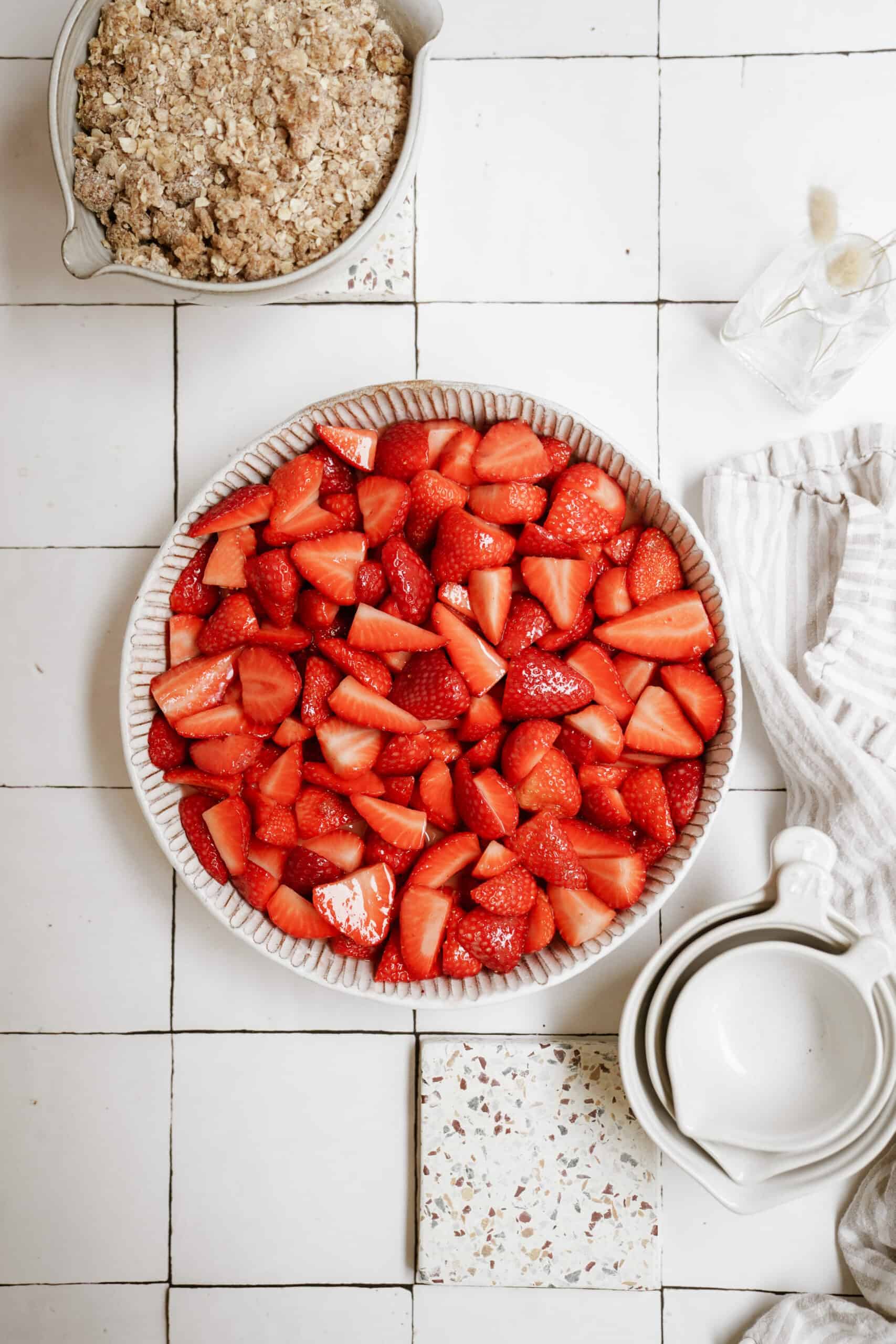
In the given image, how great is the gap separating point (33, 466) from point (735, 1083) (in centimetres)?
100

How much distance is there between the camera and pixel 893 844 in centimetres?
100

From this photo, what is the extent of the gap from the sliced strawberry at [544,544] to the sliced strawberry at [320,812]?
315mm

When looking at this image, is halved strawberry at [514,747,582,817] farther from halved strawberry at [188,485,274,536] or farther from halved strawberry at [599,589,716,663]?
halved strawberry at [188,485,274,536]

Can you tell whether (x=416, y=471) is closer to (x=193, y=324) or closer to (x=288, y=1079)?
(x=193, y=324)

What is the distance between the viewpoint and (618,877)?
0.94 m

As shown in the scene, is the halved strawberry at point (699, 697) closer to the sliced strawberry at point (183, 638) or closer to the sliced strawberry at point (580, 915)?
the sliced strawberry at point (580, 915)

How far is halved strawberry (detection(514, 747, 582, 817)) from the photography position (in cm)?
95

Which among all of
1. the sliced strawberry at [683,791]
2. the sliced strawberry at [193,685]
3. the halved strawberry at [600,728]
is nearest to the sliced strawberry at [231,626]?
the sliced strawberry at [193,685]

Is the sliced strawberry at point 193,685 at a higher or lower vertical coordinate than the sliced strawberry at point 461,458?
lower

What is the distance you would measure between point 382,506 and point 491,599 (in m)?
0.14

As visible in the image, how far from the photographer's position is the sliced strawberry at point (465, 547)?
0.94 meters

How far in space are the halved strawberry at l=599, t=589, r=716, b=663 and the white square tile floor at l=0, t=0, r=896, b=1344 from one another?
0.19 m

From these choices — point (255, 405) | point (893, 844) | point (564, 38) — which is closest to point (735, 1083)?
point (893, 844)

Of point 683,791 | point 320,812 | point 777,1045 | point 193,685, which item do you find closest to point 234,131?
point 193,685
